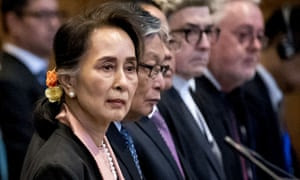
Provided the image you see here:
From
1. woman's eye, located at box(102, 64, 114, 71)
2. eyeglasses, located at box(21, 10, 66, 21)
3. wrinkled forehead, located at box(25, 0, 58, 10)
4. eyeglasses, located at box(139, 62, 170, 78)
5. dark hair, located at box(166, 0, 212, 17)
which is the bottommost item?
eyeglasses, located at box(139, 62, 170, 78)

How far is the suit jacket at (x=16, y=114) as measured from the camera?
368cm

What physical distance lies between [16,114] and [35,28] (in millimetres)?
620

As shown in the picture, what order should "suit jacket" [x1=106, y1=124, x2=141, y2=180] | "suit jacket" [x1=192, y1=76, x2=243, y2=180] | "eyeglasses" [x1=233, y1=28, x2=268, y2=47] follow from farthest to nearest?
"eyeglasses" [x1=233, y1=28, x2=268, y2=47] < "suit jacket" [x1=192, y1=76, x2=243, y2=180] < "suit jacket" [x1=106, y1=124, x2=141, y2=180]

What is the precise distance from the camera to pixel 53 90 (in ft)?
7.02

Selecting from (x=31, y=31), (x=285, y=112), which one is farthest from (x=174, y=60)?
(x=285, y=112)

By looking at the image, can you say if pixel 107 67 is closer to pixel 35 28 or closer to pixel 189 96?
pixel 189 96

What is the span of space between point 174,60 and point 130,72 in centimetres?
74

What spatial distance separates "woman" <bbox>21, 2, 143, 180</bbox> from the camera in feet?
6.81

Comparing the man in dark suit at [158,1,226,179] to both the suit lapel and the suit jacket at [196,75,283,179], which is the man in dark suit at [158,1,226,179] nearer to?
the suit jacket at [196,75,283,179]

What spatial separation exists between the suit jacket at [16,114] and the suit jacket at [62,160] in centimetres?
157

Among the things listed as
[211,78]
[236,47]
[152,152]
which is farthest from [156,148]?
[236,47]

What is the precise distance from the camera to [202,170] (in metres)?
2.92

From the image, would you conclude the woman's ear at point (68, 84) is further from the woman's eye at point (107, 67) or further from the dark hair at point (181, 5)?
the dark hair at point (181, 5)

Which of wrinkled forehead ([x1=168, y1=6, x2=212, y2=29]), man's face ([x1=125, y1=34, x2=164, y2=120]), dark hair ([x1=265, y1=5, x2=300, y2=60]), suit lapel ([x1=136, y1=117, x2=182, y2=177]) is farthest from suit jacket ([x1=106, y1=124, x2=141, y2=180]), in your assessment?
dark hair ([x1=265, y1=5, x2=300, y2=60])
